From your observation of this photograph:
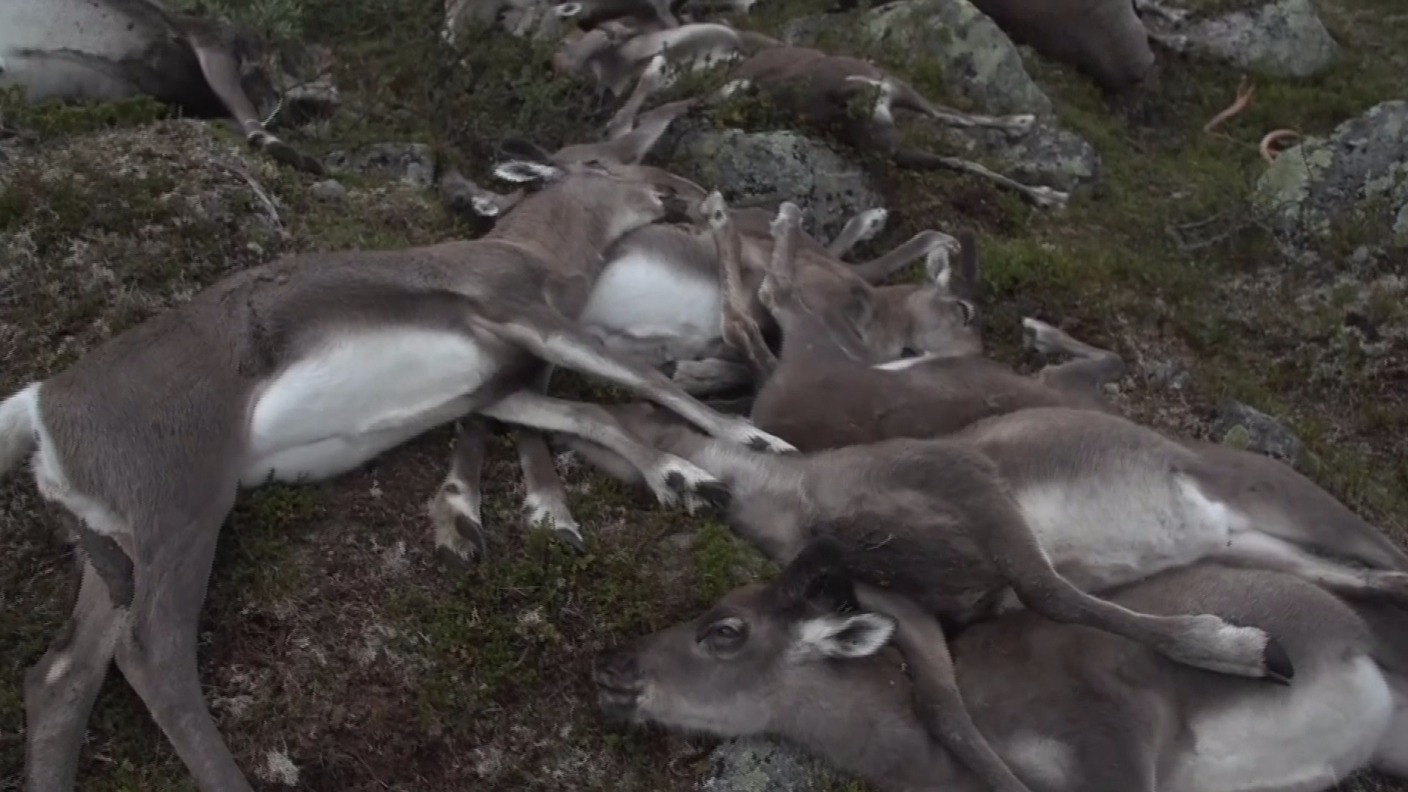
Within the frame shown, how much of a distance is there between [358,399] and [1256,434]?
4.37 metres

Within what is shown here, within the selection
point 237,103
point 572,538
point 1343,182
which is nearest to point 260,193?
point 237,103

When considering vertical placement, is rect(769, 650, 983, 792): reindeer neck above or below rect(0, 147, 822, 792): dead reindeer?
below

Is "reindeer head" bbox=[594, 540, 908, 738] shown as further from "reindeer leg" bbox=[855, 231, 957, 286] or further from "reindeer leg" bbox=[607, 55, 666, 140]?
"reindeer leg" bbox=[607, 55, 666, 140]

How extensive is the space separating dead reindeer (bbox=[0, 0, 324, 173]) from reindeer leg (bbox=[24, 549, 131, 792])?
11.6ft

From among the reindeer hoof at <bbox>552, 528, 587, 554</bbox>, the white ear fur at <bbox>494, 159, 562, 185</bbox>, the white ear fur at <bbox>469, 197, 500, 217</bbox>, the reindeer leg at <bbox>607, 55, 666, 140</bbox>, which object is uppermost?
the white ear fur at <bbox>494, 159, 562, 185</bbox>

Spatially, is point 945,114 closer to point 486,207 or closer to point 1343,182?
point 1343,182

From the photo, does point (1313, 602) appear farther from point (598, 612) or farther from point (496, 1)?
Answer: point (496, 1)

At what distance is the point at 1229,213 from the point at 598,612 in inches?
246

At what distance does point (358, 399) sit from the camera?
17.6ft

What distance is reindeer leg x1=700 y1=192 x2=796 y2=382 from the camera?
6457 millimetres

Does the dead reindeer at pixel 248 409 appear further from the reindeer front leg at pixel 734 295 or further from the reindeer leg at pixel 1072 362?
the reindeer leg at pixel 1072 362

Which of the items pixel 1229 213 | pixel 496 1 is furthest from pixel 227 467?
pixel 1229 213

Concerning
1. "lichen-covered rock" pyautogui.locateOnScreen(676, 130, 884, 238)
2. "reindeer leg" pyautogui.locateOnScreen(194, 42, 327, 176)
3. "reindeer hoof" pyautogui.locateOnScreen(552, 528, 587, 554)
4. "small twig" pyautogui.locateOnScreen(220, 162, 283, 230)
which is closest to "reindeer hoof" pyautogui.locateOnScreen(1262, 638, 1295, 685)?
"reindeer hoof" pyautogui.locateOnScreen(552, 528, 587, 554)

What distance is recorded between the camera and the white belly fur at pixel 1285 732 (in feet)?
15.2
